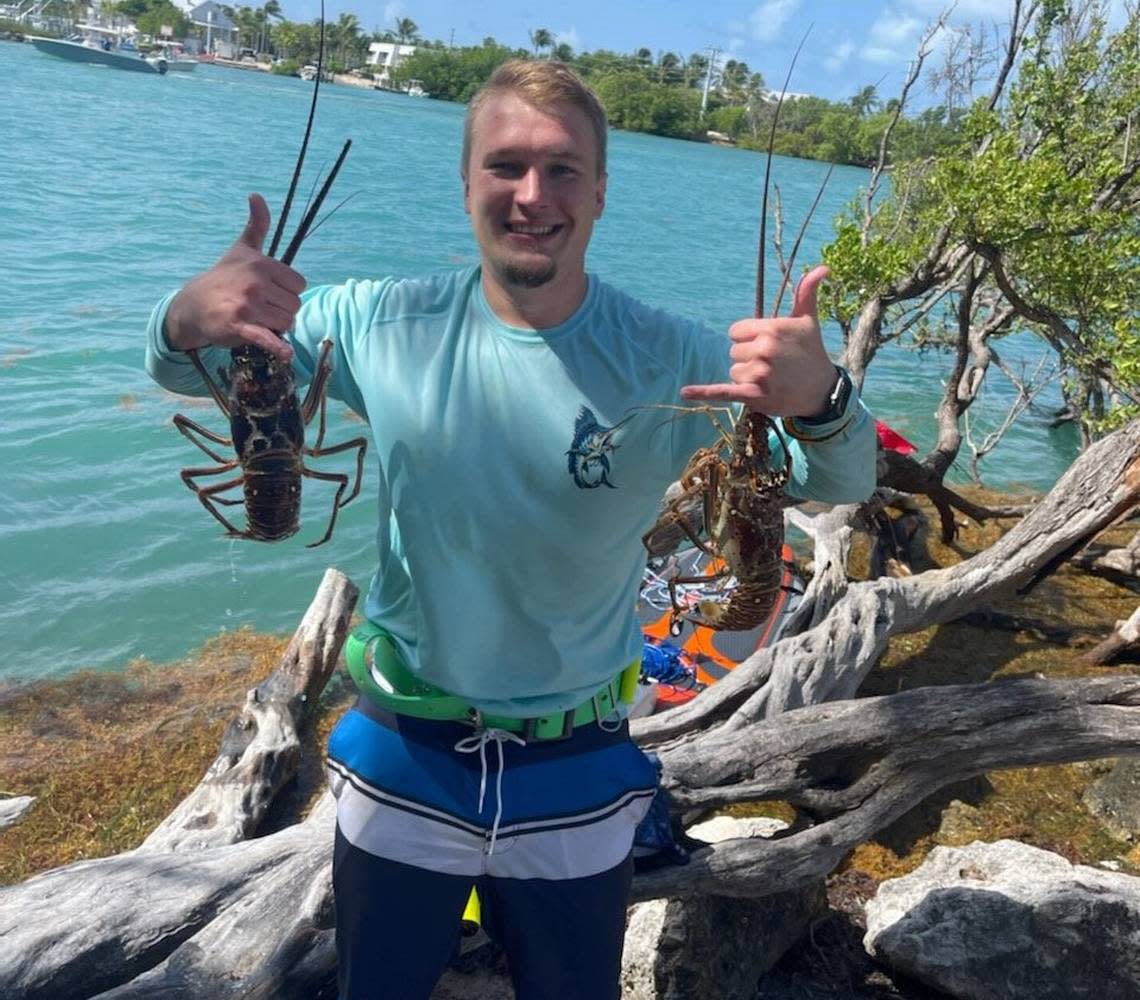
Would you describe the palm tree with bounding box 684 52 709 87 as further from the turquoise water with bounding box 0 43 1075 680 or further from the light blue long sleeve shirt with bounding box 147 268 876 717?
the light blue long sleeve shirt with bounding box 147 268 876 717

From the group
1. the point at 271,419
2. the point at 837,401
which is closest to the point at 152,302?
the point at 271,419

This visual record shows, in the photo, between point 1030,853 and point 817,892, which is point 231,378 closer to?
point 817,892

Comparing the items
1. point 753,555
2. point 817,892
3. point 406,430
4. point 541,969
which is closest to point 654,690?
point 817,892

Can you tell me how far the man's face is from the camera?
2.46 meters

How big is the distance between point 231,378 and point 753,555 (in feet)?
6.40

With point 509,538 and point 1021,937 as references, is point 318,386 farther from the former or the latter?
point 1021,937

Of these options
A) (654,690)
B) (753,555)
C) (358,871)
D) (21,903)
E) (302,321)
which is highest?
(302,321)

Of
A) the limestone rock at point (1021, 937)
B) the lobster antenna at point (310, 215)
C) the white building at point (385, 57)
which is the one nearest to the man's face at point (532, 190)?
the lobster antenna at point (310, 215)

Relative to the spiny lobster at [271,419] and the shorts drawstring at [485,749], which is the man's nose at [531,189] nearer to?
the spiny lobster at [271,419]

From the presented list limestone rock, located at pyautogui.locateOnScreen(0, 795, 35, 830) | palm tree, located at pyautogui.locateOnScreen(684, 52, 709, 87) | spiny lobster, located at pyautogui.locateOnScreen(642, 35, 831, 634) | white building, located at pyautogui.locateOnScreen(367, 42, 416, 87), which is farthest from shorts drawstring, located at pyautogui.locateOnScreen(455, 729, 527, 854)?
white building, located at pyautogui.locateOnScreen(367, 42, 416, 87)

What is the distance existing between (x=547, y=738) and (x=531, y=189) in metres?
1.46

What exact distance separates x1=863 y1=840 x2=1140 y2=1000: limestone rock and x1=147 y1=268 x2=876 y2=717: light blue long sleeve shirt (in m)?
2.43

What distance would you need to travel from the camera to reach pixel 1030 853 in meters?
4.66

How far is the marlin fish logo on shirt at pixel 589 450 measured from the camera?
2.53 metres
